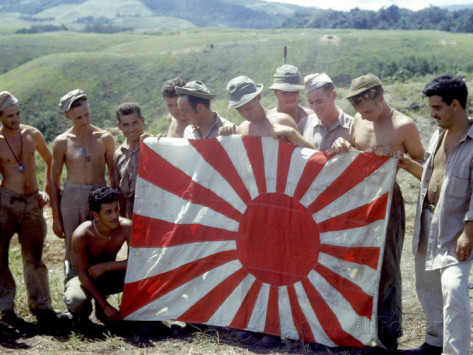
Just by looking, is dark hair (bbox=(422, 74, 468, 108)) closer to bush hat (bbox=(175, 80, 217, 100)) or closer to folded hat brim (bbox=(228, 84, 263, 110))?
folded hat brim (bbox=(228, 84, 263, 110))

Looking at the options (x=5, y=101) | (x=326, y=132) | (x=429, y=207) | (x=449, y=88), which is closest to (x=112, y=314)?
(x=5, y=101)

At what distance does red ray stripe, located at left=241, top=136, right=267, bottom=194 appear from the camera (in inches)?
161

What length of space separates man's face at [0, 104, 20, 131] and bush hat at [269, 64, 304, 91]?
7.59 feet

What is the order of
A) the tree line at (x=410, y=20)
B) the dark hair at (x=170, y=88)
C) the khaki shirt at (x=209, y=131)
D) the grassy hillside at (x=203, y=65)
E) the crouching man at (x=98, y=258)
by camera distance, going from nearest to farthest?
the crouching man at (x=98, y=258) → the khaki shirt at (x=209, y=131) → the dark hair at (x=170, y=88) → the grassy hillside at (x=203, y=65) → the tree line at (x=410, y=20)

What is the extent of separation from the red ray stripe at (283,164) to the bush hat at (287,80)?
1236 mm

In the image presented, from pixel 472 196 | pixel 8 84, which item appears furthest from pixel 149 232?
pixel 8 84

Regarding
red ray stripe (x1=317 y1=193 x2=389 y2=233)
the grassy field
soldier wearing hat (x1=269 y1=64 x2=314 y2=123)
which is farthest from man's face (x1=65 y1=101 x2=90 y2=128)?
the grassy field

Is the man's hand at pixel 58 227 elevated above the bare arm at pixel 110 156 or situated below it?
below

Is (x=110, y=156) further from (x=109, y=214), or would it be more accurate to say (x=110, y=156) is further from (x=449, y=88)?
(x=449, y=88)

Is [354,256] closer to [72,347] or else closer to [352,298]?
[352,298]

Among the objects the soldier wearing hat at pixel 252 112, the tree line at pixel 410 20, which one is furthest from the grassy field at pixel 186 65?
the tree line at pixel 410 20

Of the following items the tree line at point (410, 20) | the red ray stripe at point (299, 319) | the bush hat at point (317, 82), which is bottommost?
the red ray stripe at point (299, 319)

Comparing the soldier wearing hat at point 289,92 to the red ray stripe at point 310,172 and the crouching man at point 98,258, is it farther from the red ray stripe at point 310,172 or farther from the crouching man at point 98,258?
the crouching man at point 98,258

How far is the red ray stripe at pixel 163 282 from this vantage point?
4156 mm
